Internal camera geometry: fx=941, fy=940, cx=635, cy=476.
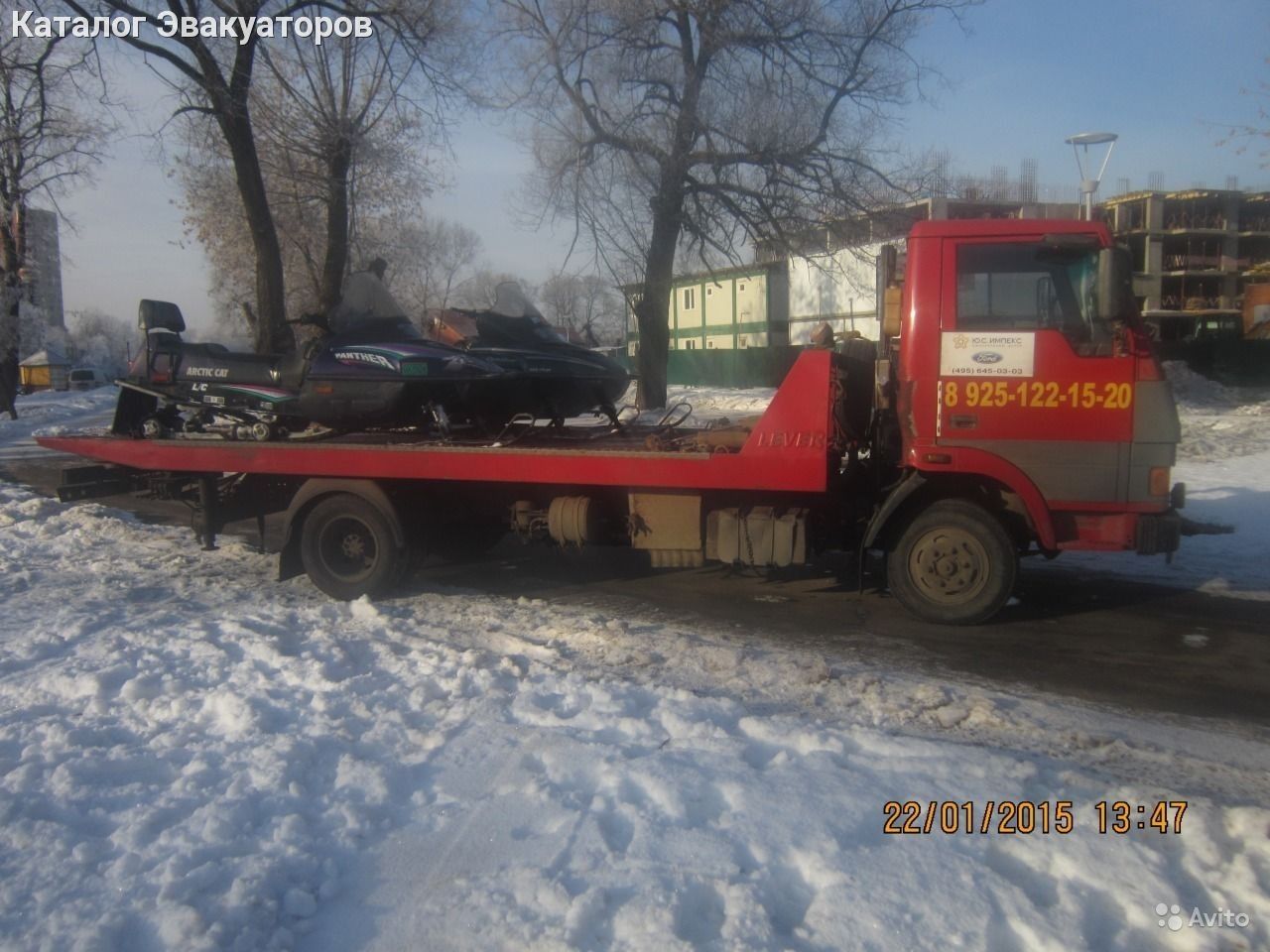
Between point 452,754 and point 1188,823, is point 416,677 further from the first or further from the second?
point 1188,823

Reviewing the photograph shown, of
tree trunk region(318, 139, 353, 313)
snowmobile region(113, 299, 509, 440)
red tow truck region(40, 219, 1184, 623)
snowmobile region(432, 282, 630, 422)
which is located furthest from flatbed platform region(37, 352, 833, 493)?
tree trunk region(318, 139, 353, 313)

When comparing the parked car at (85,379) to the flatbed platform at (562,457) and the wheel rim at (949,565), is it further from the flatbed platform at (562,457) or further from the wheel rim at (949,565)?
the wheel rim at (949,565)

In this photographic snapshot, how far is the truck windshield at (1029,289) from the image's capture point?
627 centimetres

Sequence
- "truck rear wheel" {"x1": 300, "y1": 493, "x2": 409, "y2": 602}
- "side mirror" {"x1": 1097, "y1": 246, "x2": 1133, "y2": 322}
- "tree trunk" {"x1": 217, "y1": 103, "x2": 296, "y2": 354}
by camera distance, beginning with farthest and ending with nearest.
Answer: "tree trunk" {"x1": 217, "y1": 103, "x2": 296, "y2": 354}
"truck rear wheel" {"x1": 300, "y1": 493, "x2": 409, "y2": 602}
"side mirror" {"x1": 1097, "y1": 246, "x2": 1133, "y2": 322}

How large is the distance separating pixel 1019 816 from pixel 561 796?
74.2 inches

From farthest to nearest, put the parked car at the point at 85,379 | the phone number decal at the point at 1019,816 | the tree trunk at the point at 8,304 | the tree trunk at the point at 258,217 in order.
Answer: the parked car at the point at 85,379 < the tree trunk at the point at 8,304 < the tree trunk at the point at 258,217 < the phone number decal at the point at 1019,816

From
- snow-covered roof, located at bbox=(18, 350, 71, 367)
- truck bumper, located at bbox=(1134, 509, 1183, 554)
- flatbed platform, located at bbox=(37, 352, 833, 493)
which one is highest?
snow-covered roof, located at bbox=(18, 350, 71, 367)

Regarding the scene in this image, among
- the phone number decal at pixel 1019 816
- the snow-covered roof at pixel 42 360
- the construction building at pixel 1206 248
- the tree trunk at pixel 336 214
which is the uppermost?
the construction building at pixel 1206 248

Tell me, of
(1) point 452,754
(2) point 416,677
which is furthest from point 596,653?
(1) point 452,754

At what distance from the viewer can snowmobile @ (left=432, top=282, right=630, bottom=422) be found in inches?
311

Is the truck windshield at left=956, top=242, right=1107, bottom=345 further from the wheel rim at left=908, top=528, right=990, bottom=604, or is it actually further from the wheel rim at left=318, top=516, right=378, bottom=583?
the wheel rim at left=318, top=516, right=378, bottom=583

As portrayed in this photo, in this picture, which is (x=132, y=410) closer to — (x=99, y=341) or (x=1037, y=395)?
(x=1037, y=395)

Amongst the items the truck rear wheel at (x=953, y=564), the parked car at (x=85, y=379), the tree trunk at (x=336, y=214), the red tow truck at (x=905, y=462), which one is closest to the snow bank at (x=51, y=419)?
the tree trunk at (x=336, y=214)

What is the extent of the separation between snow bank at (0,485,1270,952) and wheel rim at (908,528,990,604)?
4.05ft
